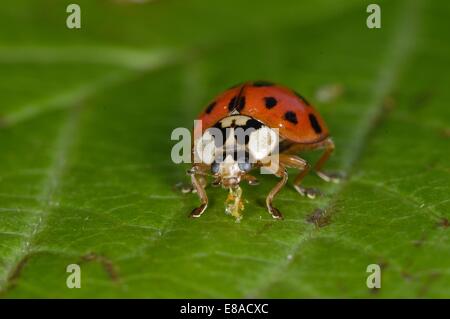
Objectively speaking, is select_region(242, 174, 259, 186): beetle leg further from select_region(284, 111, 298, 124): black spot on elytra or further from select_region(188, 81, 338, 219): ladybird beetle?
select_region(284, 111, 298, 124): black spot on elytra

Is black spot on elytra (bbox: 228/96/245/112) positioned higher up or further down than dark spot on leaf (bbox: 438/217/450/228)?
higher up

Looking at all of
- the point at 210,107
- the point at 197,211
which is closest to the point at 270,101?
the point at 210,107

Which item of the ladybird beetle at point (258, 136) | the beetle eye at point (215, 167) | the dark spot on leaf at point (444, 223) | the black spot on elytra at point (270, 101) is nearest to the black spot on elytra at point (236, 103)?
the ladybird beetle at point (258, 136)

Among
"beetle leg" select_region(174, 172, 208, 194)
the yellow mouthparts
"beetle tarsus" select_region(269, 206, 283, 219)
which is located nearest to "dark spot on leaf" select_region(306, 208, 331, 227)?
"beetle tarsus" select_region(269, 206, 283, 219)

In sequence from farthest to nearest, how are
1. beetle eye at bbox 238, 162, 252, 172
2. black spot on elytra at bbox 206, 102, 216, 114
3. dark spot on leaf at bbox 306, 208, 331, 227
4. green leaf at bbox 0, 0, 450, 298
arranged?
black spot on elytra at bbox 206, 102, 216, 114, beetle eye at bbox 238, 162, 252, 172, dark spot on leaf at bbox 306, 208, 331, 227, green leaf at bbox 0, 0, 450, 298

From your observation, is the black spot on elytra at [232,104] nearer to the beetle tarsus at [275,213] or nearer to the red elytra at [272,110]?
the red elytra at [272,110]

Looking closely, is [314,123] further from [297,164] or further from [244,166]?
[244,166]

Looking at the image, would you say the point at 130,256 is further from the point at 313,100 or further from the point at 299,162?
the point at 313,100
